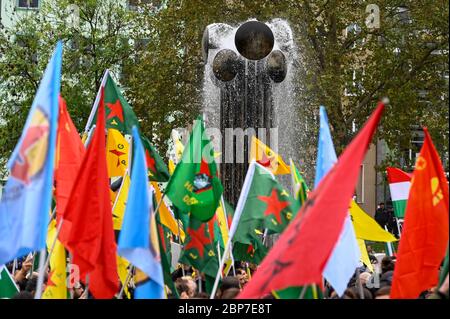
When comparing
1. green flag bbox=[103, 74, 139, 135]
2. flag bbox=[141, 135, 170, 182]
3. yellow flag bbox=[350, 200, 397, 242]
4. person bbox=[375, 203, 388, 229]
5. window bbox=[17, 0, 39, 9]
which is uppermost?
window bbox=[17, 0, 39, 9]

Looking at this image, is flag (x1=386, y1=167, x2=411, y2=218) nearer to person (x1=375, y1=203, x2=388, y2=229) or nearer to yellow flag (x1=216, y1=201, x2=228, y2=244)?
yellow flag (x1=216, y1=201, x2=228, y2=244)

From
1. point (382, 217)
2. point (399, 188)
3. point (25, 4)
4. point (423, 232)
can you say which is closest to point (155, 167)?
point (399, 188)

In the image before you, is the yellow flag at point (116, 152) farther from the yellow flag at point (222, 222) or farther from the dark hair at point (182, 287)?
the dark hair at point (182, 287)

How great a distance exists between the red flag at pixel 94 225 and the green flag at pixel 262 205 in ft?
5.69

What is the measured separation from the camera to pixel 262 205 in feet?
39.2

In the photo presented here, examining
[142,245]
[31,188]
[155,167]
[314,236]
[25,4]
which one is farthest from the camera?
[25,4]

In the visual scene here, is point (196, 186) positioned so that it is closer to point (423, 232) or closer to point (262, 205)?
point (262, 205)

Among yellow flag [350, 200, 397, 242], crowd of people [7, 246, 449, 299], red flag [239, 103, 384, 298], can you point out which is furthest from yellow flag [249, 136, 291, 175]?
red flag [239, 103, 384, 298]

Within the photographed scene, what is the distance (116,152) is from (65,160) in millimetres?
4916

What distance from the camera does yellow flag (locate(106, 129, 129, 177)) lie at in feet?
55.1

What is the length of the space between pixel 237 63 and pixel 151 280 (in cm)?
1190

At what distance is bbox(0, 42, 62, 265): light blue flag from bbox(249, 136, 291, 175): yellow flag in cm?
558

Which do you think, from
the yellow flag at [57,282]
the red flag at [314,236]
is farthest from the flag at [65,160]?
the red flag at [314,236]

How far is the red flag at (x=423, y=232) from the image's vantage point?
34.7ft
